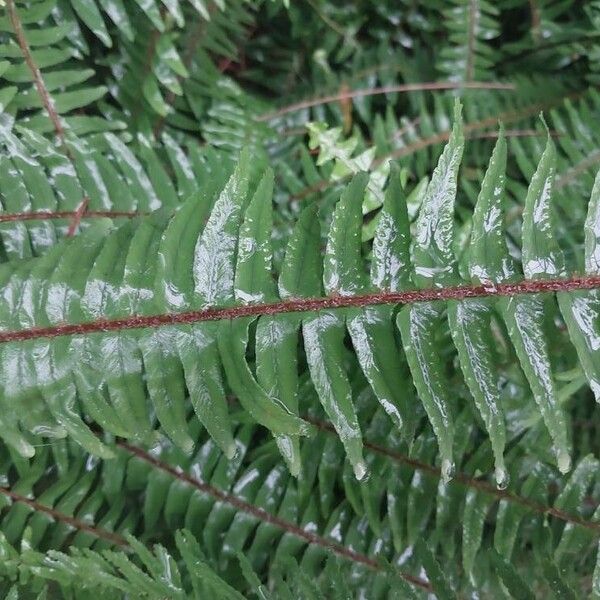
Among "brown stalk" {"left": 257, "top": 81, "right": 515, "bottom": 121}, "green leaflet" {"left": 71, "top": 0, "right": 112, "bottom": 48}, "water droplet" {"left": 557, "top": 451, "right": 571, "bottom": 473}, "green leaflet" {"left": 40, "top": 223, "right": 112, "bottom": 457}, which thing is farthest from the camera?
"brown stalk" {"left": 257, "top": 81, "right": 515, "bottom": 121}

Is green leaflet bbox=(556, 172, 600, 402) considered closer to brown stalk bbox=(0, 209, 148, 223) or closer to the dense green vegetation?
the dense green vegetation

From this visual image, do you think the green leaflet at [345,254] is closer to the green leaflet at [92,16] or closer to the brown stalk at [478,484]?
the brown stalk at [478,484]

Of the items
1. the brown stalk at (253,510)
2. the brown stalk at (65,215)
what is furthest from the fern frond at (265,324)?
the brown stalk at (253,510)

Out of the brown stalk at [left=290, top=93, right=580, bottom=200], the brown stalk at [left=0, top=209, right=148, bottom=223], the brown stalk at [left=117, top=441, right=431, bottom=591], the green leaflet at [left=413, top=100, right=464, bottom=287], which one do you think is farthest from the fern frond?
the brown stalk at [left=290, top=93, right=580, bottom=200]

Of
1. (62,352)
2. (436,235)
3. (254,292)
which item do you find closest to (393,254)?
(436,235)

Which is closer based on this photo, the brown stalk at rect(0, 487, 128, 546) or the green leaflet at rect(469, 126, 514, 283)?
the green leaflet at rect(469, 126, 514, 283)

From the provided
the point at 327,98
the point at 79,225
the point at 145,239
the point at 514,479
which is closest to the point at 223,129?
the point at 327,98
